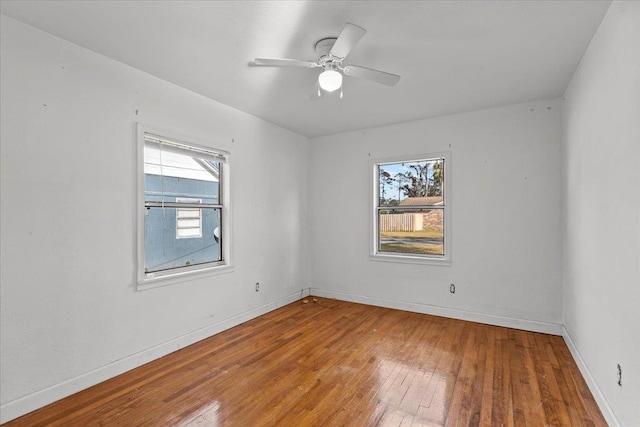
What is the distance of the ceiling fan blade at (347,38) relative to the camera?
1.86m

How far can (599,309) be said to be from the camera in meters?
2.19

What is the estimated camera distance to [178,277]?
3.11m

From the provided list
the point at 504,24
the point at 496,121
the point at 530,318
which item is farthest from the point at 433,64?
the point at 530,318

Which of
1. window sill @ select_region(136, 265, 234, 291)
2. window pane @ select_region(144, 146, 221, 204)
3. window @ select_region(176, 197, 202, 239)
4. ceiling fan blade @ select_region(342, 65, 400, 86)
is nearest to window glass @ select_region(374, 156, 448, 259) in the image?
ceiling fan blade @ select_region(342, 65, 400, 86)

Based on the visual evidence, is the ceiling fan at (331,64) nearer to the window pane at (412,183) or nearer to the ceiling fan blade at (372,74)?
the ceiling fan blade at (372,74)

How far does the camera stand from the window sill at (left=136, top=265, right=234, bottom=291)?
9.24ft

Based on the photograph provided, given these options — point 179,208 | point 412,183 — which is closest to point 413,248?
point 412,183

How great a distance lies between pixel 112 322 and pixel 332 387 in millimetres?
1887

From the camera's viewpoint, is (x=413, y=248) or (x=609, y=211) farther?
(x=413, y=248)

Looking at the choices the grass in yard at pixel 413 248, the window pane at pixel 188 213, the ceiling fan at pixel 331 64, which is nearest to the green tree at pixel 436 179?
the grass in yard at pixel 413 248

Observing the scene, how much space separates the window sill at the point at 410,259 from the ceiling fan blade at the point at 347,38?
2953 millimetres

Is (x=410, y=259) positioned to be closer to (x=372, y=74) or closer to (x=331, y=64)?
(x=372, y=74)

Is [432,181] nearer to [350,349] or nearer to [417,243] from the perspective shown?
[417,243]

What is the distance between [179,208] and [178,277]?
2.34 ft
